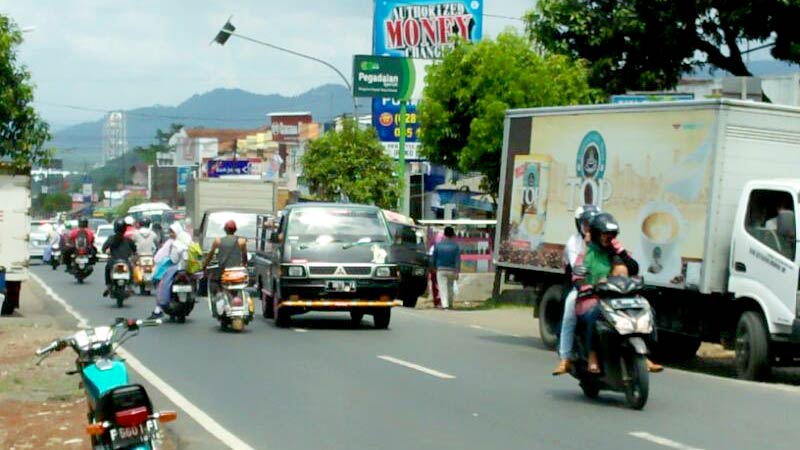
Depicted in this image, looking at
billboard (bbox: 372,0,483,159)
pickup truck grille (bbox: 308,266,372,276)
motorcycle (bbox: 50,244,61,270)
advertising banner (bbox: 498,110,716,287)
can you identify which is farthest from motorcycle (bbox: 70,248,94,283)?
advertising banner (bbox: 498,110,716,287)

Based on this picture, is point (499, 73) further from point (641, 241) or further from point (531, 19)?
point (641, 241)

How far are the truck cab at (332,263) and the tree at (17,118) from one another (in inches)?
214

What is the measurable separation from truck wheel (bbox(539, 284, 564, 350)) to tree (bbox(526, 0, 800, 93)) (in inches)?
555

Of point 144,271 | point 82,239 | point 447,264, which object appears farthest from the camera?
point 82,239

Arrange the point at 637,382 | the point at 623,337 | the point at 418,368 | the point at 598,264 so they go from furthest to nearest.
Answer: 1. the point at 418,368
2. the point at 598,264
3. the point at 637,382
4. the point at 623,337

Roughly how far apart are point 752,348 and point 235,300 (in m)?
8.80

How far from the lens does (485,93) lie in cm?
3378

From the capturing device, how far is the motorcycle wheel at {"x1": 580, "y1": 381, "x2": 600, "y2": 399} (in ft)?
42.9

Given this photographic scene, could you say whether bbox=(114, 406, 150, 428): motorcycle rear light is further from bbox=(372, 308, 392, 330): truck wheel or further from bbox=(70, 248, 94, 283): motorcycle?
bbox=(70, 248, 94, 283): motorcycle

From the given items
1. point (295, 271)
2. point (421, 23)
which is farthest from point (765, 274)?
point (421, 23)

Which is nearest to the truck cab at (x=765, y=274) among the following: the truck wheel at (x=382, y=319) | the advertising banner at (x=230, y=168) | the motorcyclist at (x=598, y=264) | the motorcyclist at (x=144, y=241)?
the motorcyclist at (x=598, y=264)

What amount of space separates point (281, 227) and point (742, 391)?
32.9ft

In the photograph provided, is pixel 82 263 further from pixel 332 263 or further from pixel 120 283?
pixel 332 263

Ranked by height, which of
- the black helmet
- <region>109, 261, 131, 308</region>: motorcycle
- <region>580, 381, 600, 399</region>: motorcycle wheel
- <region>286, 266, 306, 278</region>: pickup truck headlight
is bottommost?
<region>109, 261, 131, 308</region>: motorcycle
